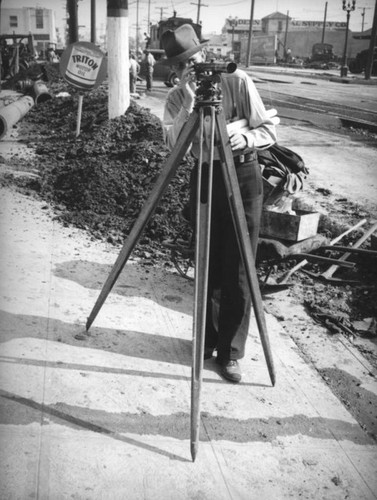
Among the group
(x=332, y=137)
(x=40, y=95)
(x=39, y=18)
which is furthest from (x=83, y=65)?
(x=39, y=18)

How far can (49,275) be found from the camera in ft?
14.5

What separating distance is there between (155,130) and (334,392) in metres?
6.56

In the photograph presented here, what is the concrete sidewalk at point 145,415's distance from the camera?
2.34 m

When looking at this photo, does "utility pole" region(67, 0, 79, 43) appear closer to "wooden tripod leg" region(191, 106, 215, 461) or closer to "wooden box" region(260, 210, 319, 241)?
"wooden box" region(260, 210, 319, 241)

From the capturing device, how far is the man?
2.89m

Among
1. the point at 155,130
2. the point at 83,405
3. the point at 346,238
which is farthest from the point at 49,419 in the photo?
the point at 155,130

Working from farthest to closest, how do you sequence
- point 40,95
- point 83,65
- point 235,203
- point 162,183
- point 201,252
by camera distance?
1. point 40,95
2. point 83,65
3. point 162,183
4. point 235,203
5. point 201,252

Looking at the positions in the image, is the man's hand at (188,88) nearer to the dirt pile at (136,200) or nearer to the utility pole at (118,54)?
the dirt pile at (136,200)

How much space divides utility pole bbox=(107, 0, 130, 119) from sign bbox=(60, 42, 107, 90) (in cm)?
47

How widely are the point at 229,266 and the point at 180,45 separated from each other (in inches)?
52.7

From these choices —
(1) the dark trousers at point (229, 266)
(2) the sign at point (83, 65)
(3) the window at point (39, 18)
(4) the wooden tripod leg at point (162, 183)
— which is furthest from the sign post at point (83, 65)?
(3) the window at point (39, 18)

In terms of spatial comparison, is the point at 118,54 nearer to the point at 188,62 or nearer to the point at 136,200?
the point at 136,200

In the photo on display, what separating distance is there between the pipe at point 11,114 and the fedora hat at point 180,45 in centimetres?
823

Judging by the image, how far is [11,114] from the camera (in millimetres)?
12242
